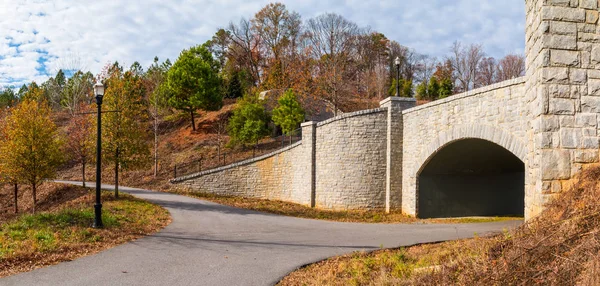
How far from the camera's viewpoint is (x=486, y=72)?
50844 mm

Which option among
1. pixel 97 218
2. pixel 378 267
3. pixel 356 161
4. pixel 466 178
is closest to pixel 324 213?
pixel 356 161

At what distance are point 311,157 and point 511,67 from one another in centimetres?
3947

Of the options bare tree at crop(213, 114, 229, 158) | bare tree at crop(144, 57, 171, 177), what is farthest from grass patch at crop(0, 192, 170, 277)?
bare tree at crop(213, 114, 229, 158)

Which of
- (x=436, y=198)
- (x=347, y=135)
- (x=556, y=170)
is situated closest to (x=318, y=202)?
(x=347, y=135)

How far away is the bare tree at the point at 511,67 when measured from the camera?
4814 centimetres

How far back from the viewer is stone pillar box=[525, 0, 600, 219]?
676 cm

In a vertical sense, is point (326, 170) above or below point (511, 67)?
below

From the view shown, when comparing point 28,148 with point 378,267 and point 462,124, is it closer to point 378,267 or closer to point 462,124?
point 378,267

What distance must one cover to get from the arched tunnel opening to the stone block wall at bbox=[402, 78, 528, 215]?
0.55 m

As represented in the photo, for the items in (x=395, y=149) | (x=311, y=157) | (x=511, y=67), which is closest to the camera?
(x=395, y=149)

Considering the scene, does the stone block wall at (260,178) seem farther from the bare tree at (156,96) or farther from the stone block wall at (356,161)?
the bare tree at (156,96)

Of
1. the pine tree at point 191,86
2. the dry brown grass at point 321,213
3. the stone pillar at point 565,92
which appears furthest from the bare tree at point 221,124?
the stone pillar at point 565,92

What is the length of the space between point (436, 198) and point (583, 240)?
1326cm

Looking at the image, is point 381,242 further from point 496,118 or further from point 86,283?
point 86,283
